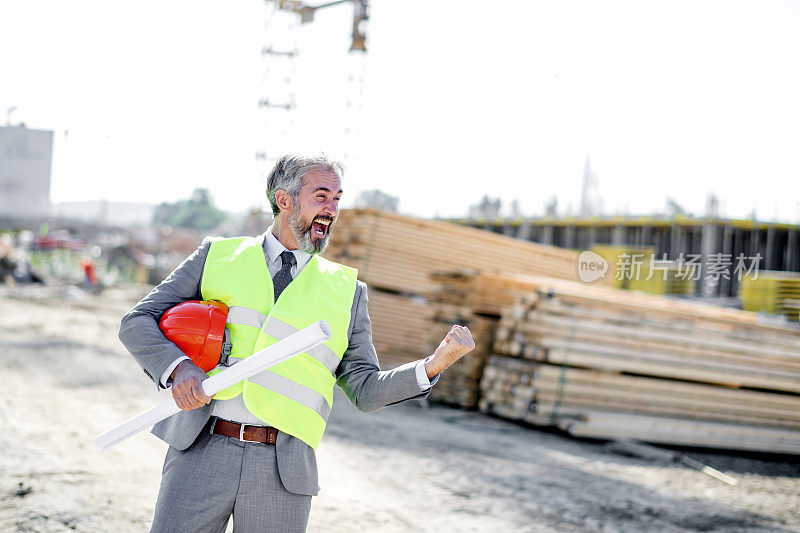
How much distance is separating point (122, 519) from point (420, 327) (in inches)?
317

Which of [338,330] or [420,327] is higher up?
[338,330]

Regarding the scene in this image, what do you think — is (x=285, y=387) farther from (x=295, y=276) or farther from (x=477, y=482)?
(x=477, y=482)

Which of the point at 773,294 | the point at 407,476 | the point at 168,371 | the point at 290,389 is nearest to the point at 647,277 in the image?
the point at 773,294

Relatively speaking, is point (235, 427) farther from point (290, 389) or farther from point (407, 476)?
point (407, 476)

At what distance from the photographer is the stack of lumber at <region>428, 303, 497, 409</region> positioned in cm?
912

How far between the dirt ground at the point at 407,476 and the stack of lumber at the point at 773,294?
12.6ft

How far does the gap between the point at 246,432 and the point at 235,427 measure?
1.6 inches

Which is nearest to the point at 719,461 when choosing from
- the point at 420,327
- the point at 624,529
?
the point at 624,529

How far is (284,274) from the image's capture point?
238 centimetres

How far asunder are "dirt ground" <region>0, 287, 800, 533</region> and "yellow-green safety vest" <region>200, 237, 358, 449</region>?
231cm

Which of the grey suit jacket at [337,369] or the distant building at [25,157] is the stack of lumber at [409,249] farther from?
the distant building at [25,157]

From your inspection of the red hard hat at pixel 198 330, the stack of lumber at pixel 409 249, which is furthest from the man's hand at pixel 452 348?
the stack of lumber at pixel 409 249

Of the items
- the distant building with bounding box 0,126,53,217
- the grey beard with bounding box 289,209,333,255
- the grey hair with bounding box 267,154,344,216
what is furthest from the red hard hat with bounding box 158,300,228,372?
the distant building with bounding box 0,126,53,217

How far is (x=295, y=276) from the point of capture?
94.0 inches
